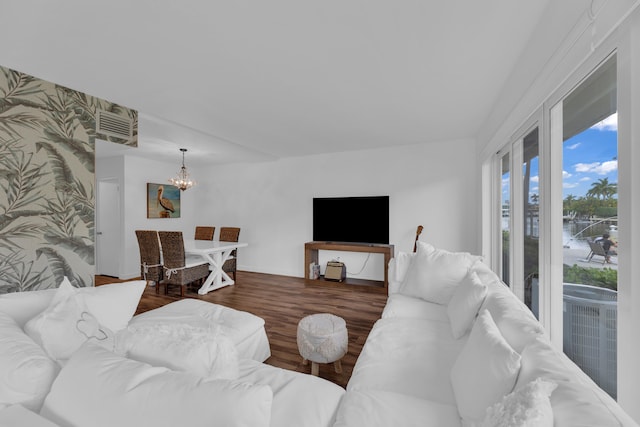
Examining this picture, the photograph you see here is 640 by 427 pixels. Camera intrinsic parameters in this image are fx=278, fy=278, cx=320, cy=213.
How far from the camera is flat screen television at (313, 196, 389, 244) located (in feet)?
16.1

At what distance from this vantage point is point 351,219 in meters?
5.12

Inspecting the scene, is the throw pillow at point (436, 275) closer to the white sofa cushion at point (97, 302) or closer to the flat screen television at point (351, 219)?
the flat screen television at point (351, 219)

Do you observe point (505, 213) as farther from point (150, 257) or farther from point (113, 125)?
point (150, 257)

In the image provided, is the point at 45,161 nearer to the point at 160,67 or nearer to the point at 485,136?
the point at 160,67

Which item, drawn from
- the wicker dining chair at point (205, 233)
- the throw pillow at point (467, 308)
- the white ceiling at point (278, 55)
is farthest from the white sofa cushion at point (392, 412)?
the wicker dining chair at point (205, 233)

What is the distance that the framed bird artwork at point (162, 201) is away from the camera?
5754mm

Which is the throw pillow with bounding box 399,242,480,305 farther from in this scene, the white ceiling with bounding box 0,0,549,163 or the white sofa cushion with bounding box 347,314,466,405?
the white ceiling with bounding box 0,0,549,163

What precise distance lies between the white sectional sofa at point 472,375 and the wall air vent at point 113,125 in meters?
3.38

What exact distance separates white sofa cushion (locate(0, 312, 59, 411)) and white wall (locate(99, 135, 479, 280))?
4.40 m

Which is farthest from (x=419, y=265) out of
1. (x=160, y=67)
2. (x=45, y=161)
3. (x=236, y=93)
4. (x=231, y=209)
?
(x=231, y=209)

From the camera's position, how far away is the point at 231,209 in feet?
20.9

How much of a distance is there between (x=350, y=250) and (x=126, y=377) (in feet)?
13.3

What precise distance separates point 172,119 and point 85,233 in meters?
1.60

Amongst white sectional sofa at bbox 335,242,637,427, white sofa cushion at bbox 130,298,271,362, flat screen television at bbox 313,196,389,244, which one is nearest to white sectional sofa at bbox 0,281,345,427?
white sectional sofa at bbox 335,242,637,427
